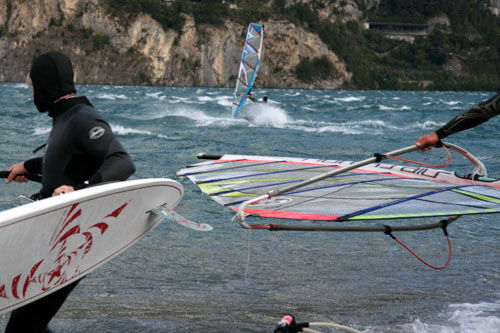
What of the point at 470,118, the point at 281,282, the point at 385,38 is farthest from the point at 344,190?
the point at 385,38

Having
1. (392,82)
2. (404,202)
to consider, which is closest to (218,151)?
(404,202)

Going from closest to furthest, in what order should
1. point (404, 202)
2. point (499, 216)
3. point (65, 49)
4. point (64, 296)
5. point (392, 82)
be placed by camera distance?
point (64, 296) → point (404, 202) → point (499, 216) → point (65, 49) → point (392, 82)

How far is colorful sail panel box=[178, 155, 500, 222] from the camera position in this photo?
11.3 feet

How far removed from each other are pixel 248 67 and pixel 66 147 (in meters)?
22.0

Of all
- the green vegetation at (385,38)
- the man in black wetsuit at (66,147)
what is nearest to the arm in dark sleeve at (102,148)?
the man in black wetsuit at (66,147)

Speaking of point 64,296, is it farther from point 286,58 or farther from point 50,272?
point 286,58

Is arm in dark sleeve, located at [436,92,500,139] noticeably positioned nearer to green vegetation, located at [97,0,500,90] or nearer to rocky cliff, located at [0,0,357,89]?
rocky cliff, located at [0,0,357,89]

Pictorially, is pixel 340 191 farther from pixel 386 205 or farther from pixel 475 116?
pixel 475 116

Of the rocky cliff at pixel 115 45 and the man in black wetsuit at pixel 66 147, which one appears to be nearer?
the man in black wetsuit at pixel 66 147

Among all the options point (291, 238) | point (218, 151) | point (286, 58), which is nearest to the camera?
point (291, 238)

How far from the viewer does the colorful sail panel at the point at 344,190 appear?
3.46 m

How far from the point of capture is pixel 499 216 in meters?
7.20

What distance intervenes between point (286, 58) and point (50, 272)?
325 feet

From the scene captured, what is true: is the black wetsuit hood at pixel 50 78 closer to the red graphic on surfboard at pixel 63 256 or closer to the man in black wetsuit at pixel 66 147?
the man in black wetsuit at pixel 66 147
